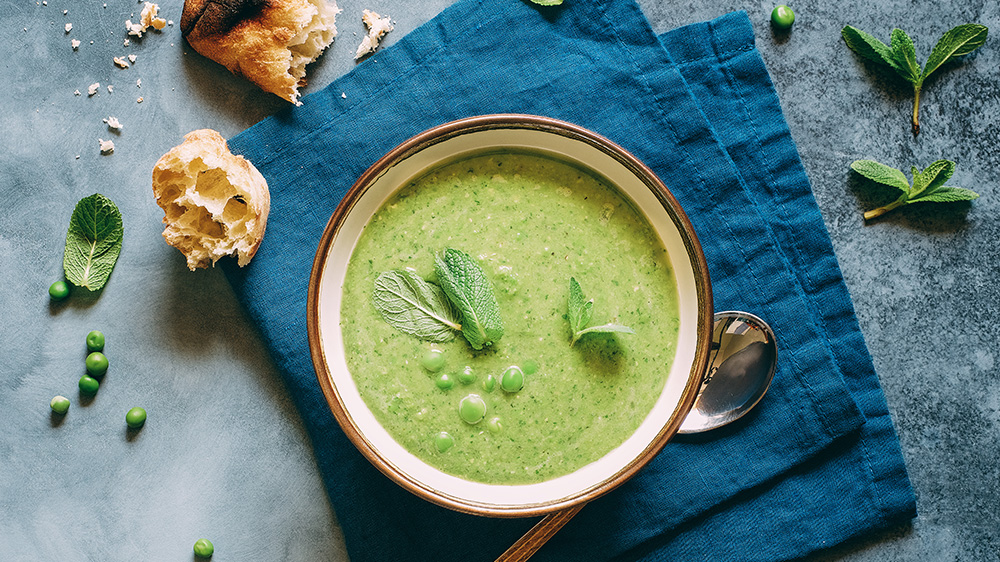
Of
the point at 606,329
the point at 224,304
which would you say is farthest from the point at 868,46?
the point at 224,304

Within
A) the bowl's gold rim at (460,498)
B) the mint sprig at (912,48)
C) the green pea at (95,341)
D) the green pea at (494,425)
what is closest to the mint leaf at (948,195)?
the mint sprig at (912,48)

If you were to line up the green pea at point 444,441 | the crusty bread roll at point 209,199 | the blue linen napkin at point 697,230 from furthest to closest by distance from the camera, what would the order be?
the blue linen napkin at point 697,230, the crusty bread roll at point 209,199, the green pea at point 444,441

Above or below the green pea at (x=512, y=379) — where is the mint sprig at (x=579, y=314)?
above

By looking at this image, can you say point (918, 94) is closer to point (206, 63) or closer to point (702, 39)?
point (702, 39)

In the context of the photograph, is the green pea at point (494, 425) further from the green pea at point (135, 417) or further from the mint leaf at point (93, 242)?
the mint leaf at point (93, 242)

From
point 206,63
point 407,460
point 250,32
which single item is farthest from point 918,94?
point 206,63

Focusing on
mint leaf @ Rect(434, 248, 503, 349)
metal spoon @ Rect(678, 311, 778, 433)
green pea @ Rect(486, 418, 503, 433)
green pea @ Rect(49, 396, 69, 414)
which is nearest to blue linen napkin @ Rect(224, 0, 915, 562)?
metal spoon @ Rect(678, 311, 778, 433)

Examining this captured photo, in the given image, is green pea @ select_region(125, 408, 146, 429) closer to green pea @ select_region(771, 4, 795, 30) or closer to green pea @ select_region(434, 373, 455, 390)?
green pea @ select_region(434, 373, 455, 390)
